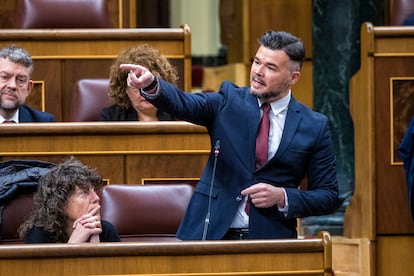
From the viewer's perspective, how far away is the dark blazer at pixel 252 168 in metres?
1.95

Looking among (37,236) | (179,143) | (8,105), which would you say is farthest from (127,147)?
(37,236)

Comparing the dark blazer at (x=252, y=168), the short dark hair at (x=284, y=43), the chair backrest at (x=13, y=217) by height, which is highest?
the short dark hair at (x=284, y=43)

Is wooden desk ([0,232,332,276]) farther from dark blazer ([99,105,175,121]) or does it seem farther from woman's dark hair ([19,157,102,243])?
dark blazer ([99,105,175,121])

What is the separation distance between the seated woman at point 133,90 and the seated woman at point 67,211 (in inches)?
19.5

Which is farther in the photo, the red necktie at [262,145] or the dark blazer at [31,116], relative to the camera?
the dark blazer at [31,116]

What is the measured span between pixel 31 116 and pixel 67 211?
1.89 ft

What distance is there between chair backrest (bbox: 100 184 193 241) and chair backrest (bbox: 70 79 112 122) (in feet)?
1.85

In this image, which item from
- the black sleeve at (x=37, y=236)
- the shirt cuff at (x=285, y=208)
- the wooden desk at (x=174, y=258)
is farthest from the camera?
the black sleeve at (x=37, y=236)

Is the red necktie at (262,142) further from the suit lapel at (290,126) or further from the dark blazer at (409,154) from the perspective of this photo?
the dark blazer at (409,154)

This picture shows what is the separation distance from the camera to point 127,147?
2.43 m

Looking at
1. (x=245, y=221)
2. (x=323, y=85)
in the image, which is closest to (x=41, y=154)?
(x=245, y=221)

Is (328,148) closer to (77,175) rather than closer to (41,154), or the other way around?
(77,175)

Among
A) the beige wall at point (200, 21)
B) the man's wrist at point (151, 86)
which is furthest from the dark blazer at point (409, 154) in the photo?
the beige wall at point (200, 21)

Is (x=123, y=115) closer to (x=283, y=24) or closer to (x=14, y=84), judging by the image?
(x=14, y=84)
